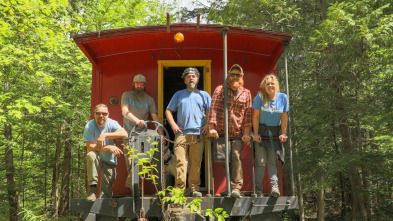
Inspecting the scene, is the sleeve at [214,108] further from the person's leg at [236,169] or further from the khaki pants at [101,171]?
the khaki pants at [101,171]

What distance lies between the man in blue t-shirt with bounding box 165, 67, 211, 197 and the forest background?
313cm

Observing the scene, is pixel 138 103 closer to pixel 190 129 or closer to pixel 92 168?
pixel 190 129

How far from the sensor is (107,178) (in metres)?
5.01

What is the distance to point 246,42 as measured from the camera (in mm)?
5969

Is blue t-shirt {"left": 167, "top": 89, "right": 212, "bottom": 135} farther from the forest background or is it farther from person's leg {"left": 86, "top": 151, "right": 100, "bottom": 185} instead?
the forest background

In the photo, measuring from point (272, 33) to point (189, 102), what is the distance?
61.5 inches

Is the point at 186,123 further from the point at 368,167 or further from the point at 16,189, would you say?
the point at 16,189

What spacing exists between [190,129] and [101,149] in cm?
116

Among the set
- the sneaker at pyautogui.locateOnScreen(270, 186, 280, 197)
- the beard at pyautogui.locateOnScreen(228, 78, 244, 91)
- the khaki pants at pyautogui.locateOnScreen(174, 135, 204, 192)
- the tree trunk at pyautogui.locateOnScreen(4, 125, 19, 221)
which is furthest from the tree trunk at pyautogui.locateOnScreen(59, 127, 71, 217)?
the sneaker at pyautogui.locateOnScreen(270, 186, 280, 197)

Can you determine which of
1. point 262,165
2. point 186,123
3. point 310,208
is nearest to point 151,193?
point 186,123

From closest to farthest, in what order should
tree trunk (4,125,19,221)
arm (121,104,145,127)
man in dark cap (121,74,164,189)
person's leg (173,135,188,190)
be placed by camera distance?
1. person's leg (173,135,188,190)
2. arm (121,104,145,127)
3. man in dark cap (121,74,164,189)
4. tree trunk (4,125,19,221)

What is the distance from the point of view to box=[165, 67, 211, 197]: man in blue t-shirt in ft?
15.9

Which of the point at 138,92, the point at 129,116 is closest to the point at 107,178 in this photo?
the point at 129,116

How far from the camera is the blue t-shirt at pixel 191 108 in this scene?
5.06 meters
